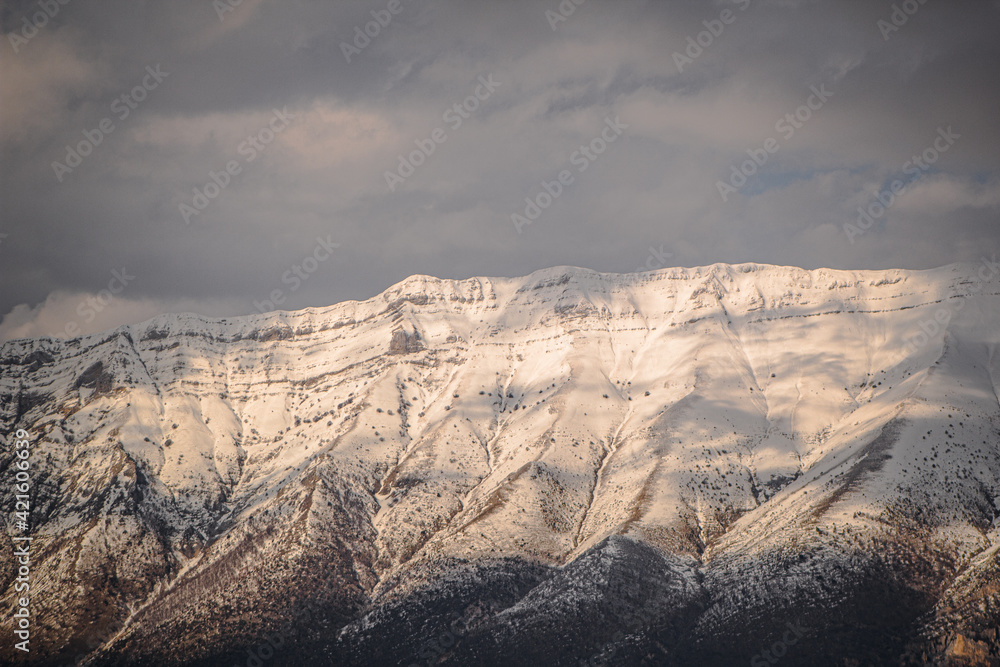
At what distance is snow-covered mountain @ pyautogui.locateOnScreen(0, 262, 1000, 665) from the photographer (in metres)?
108

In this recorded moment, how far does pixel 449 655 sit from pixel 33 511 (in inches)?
4005

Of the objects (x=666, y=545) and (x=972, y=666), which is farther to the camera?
(x=666, y=545)

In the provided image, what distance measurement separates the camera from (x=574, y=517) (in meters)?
144

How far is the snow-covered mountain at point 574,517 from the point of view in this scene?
356 ft

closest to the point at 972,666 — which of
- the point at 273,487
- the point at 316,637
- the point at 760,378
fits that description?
the point at 316,637

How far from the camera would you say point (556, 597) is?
119 metres

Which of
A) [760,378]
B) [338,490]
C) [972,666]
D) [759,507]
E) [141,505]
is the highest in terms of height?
[141,505]

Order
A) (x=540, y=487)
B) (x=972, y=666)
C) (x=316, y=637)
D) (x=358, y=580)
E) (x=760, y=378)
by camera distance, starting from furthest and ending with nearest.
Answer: (x=760, y=378), (x=540, y=487), (x=358, y=580), (x=316, y=637), (x=972, y=666)

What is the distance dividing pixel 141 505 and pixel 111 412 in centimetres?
4180

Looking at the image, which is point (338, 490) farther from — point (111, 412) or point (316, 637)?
point (111, 412)

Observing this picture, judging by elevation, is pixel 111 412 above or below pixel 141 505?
above

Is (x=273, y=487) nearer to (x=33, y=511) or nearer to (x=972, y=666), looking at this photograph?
(x=33, y=511)

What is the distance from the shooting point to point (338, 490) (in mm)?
155750

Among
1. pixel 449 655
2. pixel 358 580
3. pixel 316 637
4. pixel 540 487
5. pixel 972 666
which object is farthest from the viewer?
pixel 540 487
